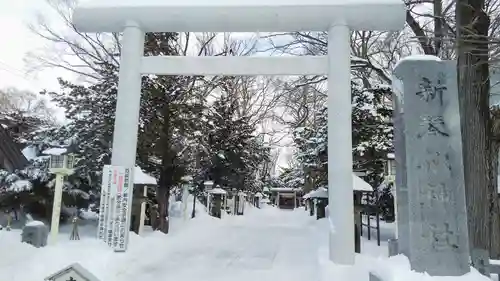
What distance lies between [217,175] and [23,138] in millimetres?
10358

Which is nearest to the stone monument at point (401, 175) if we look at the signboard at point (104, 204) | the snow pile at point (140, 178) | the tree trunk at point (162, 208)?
the signboard at point (104, 204)

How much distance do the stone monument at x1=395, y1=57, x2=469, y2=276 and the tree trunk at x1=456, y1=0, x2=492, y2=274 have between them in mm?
2821

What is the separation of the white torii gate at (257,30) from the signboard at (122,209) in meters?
0.26

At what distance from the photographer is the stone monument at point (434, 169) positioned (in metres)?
5.02

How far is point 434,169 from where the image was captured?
519cm

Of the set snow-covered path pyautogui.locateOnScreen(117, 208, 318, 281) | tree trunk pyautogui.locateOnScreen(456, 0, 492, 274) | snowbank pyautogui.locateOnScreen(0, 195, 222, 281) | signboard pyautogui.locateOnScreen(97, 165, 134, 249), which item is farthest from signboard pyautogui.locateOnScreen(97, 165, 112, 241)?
tree trunk pyautogui.locateOnScreen(456, 0, 492, 274)

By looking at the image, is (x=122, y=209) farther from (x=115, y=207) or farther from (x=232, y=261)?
(x=232, y=261)

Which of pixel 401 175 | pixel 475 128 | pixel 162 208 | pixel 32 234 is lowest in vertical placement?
pixel 32 234

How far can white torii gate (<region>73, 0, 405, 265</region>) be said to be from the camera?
7.23m

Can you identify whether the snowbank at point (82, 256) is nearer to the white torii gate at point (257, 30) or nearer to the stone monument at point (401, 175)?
the white torii gate at point (257, 30)

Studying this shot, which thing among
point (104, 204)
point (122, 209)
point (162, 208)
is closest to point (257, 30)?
point (122, 209)

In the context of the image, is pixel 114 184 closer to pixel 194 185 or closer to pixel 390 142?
pixel 390 142

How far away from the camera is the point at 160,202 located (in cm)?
1418

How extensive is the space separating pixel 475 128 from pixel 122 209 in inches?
285
